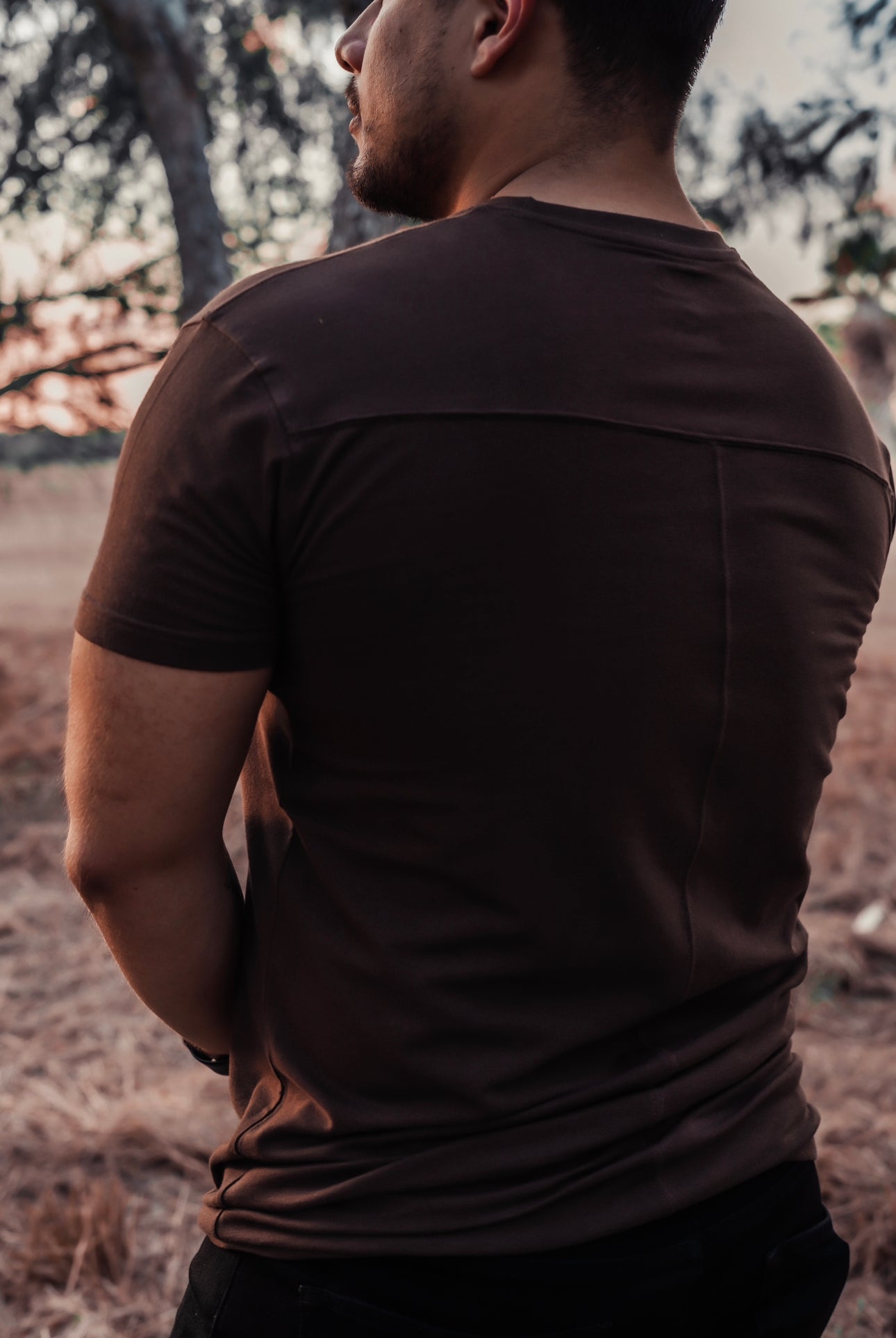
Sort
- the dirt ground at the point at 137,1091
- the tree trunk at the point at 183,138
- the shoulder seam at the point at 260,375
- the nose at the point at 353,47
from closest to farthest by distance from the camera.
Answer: the shoulder seam at the point at 260,375 < the nose at the point at 353,47 < the dirt ground at the point at 137,1091 < the tree trunk at the point at 183,138

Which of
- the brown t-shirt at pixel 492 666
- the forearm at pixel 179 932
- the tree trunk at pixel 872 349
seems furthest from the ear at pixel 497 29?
the tree trunk at pixel 872 349

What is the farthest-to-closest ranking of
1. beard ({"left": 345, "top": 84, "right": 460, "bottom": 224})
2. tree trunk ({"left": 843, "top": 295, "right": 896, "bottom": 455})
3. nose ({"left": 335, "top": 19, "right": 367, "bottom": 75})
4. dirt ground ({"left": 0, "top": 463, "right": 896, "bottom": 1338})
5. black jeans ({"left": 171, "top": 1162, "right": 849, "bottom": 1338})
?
1. tree trunk ({"left": 843, "top": 295, "right": 896, "bottom": 455})
2. dirt ground ({"left": 0, "top": 463, "right": 896, "bottom": 1338})
3. nose ({"left": 335, "top": 19, "right": 367, "bottom": 75})
4. beard ({"left": 345, "top": 84, "right": 460, "bottom": 224})
5. black jeans ({"left": 171, "top": 1162, "right": 849, "bottom": 1338})

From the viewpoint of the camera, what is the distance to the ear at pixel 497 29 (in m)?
1.01

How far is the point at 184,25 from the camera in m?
4.76

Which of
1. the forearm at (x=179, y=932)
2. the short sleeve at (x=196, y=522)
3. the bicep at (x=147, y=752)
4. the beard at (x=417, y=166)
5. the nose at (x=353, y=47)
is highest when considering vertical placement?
the nose at (x=353, y=47)

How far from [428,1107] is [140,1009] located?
369cm

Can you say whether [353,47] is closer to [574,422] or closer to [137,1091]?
[574,422]

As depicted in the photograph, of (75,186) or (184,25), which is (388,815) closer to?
(184,25)

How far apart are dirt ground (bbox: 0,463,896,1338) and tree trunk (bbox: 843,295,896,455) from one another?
10.0 feet

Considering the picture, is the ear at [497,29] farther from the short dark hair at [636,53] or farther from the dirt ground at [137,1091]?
the dirt ground at [137,1091]

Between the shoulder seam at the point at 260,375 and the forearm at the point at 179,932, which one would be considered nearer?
the shoulder seam at the point at 260,375

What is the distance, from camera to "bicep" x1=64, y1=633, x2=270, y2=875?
941 mm

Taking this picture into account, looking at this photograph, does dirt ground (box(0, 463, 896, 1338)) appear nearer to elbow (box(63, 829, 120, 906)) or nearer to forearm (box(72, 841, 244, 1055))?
forearm (box(72, 841, 244, 1055))

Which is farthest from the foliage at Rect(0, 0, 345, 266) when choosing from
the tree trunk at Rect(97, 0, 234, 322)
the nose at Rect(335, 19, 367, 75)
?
the nose at Rect(335, 19, 367, 75)
